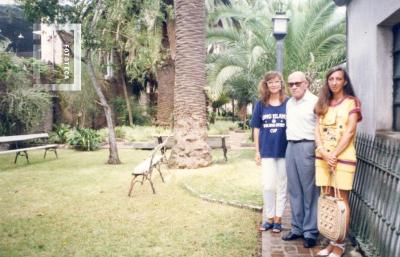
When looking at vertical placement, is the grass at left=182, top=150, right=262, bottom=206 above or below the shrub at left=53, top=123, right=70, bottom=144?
below

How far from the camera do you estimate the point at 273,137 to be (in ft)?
16.4

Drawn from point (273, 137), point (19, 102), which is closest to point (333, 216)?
point (273, 137)

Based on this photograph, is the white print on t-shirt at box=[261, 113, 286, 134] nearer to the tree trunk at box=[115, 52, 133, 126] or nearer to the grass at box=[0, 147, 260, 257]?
the grass at box=[0, 147, 260, 257]

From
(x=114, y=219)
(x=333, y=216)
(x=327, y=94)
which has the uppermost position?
(x=327, y=94)

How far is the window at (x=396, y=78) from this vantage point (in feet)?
14.7

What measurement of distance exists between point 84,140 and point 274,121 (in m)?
12.4

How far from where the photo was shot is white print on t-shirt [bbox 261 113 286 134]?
4.96 meters

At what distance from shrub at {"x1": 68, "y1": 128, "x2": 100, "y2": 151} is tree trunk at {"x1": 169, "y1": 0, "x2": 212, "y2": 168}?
246 inches

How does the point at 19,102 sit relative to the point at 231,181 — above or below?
above

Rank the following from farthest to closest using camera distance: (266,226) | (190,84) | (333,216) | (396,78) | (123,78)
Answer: (123,78), (190,84), (266,226), (396,78), (333,216)

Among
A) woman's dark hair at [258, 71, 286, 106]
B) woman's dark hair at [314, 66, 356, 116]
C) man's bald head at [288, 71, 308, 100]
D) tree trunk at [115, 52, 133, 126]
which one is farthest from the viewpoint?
tree trunk at [115, 52, 133, 126]

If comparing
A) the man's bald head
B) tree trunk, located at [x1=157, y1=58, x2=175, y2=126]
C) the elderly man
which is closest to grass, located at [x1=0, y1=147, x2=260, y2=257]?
the elderly man

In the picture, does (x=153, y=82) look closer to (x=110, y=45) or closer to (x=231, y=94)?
(x=231, y=94)

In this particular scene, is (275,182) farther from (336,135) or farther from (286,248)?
(336,135)
